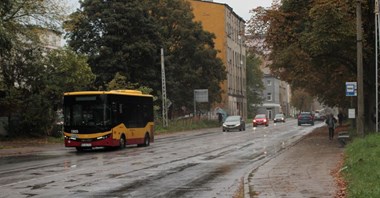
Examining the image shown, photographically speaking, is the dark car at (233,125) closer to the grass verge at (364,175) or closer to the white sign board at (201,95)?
the white sign board at (201,95)

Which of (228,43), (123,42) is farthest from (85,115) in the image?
(228,43)

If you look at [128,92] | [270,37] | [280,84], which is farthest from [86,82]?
[280,84]

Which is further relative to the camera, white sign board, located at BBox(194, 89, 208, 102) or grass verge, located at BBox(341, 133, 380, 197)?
white sign board, located at BBox(194, 89, 208, 102)

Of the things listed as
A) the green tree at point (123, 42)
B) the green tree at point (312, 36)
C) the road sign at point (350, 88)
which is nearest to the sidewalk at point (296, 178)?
the road sign at point (350, 88)

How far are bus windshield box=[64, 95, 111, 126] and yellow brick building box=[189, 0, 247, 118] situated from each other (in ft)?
204

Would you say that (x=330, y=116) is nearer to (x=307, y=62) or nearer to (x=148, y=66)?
(x=307, y=62)

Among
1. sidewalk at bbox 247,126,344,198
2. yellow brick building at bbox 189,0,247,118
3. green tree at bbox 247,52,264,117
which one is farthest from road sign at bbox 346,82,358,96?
green tree at bbox 247,52,264,117

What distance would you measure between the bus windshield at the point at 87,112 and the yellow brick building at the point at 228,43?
62.2 metres

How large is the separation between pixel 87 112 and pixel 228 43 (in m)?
72.8

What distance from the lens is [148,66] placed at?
59.2m

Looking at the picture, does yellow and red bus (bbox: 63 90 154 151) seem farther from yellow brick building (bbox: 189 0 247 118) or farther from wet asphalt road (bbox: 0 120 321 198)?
yellow brick building (bbox: 189 0 247 118)

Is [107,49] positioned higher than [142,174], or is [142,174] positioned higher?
[107,49]

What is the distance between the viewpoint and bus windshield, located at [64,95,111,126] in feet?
90.2

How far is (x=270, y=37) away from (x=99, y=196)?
2260cm
